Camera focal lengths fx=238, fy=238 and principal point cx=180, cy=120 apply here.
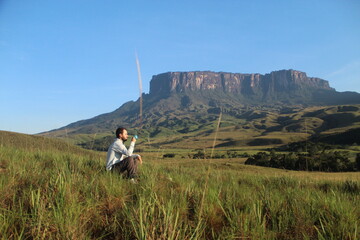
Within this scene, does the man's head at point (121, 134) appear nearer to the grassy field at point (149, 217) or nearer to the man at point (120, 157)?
the man at point (120, 157)

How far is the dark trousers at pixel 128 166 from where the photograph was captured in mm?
5605

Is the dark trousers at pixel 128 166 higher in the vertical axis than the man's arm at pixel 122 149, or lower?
lower

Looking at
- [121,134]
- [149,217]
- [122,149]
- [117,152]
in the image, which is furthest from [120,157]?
[149,217]

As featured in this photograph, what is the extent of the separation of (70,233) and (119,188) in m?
1.52

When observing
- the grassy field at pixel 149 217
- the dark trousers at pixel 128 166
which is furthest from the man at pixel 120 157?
the grassy field at pixel 149 217

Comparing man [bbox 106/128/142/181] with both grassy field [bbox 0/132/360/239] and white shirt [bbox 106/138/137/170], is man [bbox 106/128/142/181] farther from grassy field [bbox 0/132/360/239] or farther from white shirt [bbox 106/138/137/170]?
grassy field [bbox 0/132/360/239]

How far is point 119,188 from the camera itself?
3.59m

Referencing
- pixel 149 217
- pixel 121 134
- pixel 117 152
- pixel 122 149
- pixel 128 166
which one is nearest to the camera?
pixel 149 217

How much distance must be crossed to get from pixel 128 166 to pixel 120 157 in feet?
2.98

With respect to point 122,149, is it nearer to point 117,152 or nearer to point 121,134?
point 117,152

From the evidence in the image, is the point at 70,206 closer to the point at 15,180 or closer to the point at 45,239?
the point at 45,239

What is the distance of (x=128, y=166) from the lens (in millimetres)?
5695

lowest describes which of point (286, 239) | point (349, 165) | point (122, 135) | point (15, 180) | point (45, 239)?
point (349, 165)

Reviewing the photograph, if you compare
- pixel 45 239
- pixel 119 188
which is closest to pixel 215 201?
pixel 119 188
